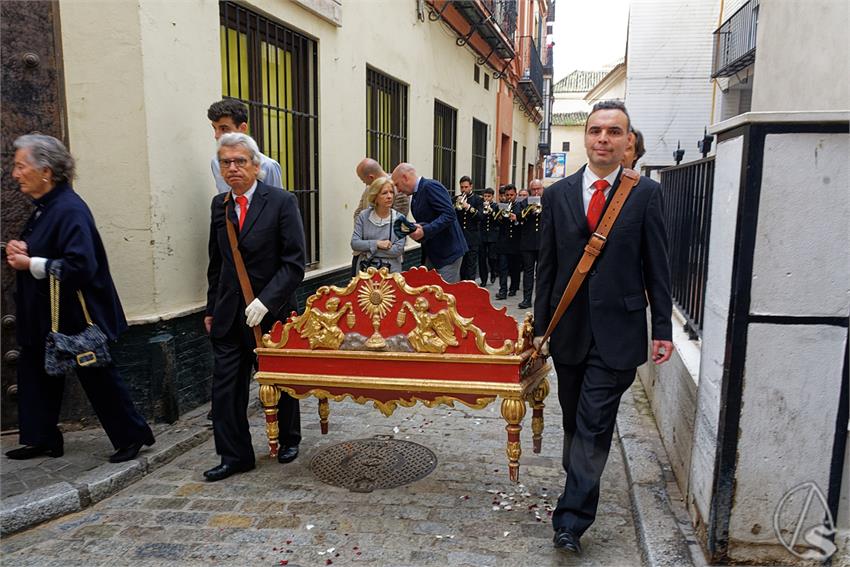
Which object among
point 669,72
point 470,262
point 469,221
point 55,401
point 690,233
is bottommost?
point 55,401

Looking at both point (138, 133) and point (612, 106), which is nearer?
point (612, 106)

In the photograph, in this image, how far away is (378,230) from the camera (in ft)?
18.7

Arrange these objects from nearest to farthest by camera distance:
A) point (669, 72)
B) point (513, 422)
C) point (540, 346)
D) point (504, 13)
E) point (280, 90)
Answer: point (540, 346) < point (513, 422) < point (280, 90) < point (504, 13) < point (669, 72)

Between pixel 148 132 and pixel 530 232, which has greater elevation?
pixel 148 132

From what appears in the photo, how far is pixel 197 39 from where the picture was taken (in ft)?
15.8

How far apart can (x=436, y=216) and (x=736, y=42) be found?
43.7 feet

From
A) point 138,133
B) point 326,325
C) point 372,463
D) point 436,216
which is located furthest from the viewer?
point 436,216

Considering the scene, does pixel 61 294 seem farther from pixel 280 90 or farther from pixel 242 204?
pixel 280 90

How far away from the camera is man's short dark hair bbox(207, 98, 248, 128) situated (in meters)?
4.45

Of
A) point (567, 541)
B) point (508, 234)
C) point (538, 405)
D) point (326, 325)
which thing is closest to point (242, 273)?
point (326, 325)

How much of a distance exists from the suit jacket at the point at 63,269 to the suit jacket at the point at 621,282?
2618 mm

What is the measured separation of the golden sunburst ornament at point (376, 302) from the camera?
3.52 m

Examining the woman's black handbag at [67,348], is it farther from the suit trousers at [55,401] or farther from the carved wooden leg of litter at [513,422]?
the carved wooden leg of litter at [513,422]

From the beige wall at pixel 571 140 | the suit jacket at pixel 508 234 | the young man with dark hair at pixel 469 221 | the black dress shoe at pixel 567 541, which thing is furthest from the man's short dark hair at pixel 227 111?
the beige wall at pixel 571 140
